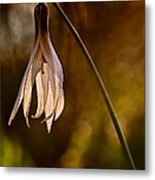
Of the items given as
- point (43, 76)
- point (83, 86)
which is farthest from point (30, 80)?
point (83, 86)

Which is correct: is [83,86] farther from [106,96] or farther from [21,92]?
→ [21,92]

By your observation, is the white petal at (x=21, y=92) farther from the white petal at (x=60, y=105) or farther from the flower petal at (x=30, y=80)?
the white petal at (x=60, y=105)

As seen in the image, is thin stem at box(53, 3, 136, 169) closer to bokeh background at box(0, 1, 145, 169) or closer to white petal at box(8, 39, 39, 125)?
bokeh background at box(0, 1, 145, 169)

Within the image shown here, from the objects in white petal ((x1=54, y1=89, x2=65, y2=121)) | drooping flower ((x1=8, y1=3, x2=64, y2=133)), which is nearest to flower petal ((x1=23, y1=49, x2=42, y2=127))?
drooping flower ((x1=8, y1=3, x2=64, y2=133))

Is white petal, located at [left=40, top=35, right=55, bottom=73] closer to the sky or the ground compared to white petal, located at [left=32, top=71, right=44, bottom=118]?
closer to the sky

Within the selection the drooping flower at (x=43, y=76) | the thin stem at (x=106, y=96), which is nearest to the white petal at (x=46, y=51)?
the drooping flower at (x=43, y=76)

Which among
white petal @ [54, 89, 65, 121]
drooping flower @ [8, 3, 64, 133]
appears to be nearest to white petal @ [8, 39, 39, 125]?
drooping flower @ [8, 3, 64, 133]
